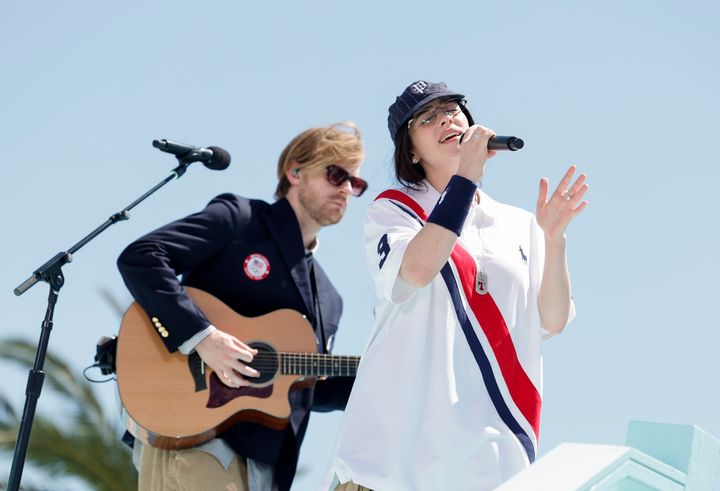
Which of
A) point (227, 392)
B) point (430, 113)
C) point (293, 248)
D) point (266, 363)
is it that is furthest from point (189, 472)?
point (430, 113)

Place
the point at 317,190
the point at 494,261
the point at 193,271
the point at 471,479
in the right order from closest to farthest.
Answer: the point at 471,479 < the point at 494,261 < the point at 193,271 < the point at 317,190

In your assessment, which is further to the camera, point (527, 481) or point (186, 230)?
point (186, 230)

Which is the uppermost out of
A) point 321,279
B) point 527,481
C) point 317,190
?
point 317,190

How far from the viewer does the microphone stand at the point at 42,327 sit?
3.98m

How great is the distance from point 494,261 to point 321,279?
200 centimetres

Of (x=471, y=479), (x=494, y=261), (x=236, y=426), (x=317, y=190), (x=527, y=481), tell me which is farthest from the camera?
(x=317, y=190)

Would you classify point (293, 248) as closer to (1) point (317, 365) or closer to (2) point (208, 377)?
(1) point (317, 365)

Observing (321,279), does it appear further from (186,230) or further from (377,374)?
(377,374)

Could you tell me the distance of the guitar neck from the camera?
489 cm

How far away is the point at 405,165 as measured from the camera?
3.56 m

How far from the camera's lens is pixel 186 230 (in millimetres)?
4883

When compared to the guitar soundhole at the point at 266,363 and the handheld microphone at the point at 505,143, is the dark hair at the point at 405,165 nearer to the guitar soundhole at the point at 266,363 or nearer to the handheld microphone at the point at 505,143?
the handheld microphone at the point at 505,143

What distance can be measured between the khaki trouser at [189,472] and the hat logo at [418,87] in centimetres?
196

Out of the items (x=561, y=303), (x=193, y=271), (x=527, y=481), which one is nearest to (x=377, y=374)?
(x=561, y=303)
